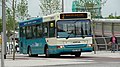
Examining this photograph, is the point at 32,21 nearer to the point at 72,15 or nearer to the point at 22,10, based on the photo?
the point at 72,15

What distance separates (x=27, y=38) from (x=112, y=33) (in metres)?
16.6

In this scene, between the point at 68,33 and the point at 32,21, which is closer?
the point at 68,33

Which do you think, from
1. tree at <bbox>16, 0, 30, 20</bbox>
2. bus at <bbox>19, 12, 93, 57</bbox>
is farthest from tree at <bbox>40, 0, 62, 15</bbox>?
bus at <bbox>19, 12, 93, 57</bbox>

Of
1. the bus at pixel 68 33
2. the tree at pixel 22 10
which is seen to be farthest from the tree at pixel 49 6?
the bus at pixel 68 33

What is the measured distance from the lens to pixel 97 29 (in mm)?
52094

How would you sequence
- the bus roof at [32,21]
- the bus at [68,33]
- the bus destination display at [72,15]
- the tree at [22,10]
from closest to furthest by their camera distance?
the bus at [68,33] → the bus destination display at [72,15] → the bus roof at [32,21] → the tree at [22,10]

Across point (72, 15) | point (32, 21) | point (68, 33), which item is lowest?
point (68, 33)

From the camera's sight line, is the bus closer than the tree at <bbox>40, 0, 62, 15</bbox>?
Yes

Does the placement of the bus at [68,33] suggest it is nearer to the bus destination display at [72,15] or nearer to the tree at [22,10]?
the bus destination display at [72,15]

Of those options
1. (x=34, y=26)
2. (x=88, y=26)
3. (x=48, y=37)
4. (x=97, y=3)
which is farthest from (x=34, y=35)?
(x=97, y=3)

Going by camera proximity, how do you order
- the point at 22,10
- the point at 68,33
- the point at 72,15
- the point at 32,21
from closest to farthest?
the point at 68,33 < the point at 72,15 < the point at 32,21 < the point at 22,10

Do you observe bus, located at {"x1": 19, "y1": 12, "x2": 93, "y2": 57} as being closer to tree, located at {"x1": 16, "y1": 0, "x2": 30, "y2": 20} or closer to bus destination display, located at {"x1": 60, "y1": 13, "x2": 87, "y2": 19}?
bus destination display, located at {"x1": 60, "y1": 13, "x2": 87, "y2": 19}

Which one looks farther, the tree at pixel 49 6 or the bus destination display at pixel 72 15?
the tree at pixel 49 6

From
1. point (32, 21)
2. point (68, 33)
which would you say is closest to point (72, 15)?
point (68, 33)
